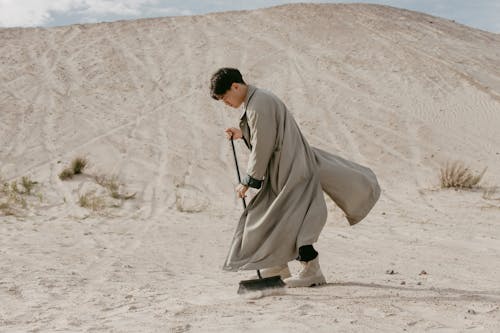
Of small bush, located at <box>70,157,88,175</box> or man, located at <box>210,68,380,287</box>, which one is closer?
man, located at <box>210,68,380,287</box>

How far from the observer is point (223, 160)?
1251cm

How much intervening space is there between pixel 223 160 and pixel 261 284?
27.1ft

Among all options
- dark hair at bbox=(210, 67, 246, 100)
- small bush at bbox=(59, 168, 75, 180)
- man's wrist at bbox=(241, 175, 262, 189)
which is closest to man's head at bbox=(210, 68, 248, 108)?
dark hair at bbox=(210, 67, 246, 100)

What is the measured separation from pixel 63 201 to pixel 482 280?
6.08 m

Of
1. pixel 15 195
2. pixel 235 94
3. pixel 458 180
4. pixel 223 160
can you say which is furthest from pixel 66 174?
pixel 235 94

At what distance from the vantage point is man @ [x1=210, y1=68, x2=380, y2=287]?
4.29m

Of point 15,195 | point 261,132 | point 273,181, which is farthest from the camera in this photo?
Result: point 15,195

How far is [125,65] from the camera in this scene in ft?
60.8

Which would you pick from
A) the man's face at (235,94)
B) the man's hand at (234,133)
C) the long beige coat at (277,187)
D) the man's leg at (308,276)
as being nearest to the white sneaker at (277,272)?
the man's leg at (308,276)

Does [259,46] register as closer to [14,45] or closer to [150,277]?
[14,45]

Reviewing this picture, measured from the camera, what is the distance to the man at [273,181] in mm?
4293

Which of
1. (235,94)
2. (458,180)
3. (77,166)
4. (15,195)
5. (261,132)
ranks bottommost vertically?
(458,180)

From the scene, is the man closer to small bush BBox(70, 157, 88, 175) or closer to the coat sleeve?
the coat sleeve

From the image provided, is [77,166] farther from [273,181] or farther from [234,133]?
[273,181]
